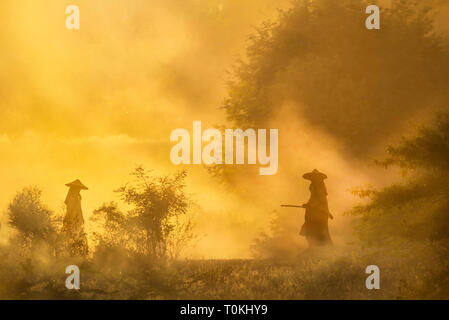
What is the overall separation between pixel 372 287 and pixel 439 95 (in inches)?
510

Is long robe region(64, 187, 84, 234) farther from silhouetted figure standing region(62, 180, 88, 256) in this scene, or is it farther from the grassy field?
the grassy field

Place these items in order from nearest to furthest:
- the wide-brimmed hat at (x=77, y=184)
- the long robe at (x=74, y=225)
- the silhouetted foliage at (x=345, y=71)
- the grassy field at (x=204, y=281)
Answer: the grassy field at (x=204, y=281) → the long robe at (x=74, y=225) → the wide-brimmed hat at (x=77, y=184) → the silhouetted foliage at (x=345, y=71)

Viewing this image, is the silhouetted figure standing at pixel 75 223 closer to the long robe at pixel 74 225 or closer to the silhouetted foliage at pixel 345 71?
the long robe at pixel 74 225

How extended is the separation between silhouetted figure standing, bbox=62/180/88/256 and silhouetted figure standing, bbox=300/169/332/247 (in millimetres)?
8053

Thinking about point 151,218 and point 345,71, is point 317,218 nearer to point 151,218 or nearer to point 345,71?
point 151,218

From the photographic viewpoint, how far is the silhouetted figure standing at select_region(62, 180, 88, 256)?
19208 mm

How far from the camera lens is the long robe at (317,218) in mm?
22188

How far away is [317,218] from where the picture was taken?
22.2m

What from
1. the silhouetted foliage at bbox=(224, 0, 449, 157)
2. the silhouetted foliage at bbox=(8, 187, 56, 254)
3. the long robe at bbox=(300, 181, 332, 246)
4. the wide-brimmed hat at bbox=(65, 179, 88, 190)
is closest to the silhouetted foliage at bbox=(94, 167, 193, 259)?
the silhouetted foliage at bbox=(8, 187, 56, 254)

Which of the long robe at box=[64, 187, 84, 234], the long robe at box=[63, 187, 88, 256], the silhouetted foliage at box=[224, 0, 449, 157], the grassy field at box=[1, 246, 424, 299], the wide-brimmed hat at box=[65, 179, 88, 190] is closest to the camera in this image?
the grassy field at box=[1, 246, 424, 299]

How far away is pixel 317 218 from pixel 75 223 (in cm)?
860

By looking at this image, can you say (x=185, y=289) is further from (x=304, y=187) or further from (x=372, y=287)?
(x=304, y=187)

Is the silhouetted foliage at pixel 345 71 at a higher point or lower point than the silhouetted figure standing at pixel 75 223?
higher

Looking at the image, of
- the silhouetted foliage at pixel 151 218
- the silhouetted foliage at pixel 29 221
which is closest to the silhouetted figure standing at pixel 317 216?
the silhouetted foliage at pixel 151 218
